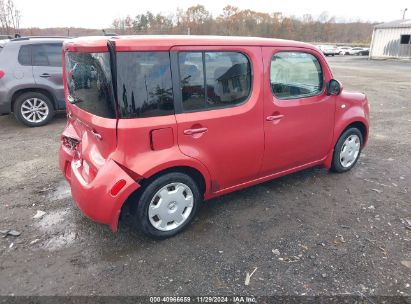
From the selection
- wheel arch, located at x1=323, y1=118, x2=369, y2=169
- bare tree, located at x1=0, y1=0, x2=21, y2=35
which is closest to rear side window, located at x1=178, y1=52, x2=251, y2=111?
wheel arch, located at x1=323, y1=118, x2=369, y2=169

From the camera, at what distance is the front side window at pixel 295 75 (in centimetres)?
321

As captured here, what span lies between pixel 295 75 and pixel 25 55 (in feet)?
17.8

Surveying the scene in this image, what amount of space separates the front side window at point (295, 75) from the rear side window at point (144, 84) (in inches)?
45.3

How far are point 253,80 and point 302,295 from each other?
189cm

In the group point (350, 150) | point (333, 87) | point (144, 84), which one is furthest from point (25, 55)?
point (350, 150)

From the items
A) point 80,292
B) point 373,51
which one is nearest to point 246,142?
point 80,292

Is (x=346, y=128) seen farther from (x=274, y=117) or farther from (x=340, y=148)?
(x=274, y=117)

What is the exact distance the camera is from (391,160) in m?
4.88

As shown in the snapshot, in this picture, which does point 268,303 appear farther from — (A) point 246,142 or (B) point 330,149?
(B) point 330,149

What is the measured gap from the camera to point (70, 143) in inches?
127

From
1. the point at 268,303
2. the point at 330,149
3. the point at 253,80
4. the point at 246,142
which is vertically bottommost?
the point at 268,303

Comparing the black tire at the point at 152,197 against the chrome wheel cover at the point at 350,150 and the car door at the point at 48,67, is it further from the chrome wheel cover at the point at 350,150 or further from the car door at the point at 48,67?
the car door at the point at 48,67

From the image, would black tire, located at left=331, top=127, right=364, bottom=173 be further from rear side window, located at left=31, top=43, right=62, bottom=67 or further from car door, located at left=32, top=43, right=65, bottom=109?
rear side window, located at left=31, top=43, right=62, bottom=67

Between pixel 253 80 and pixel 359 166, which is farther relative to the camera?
pixel 359 166
